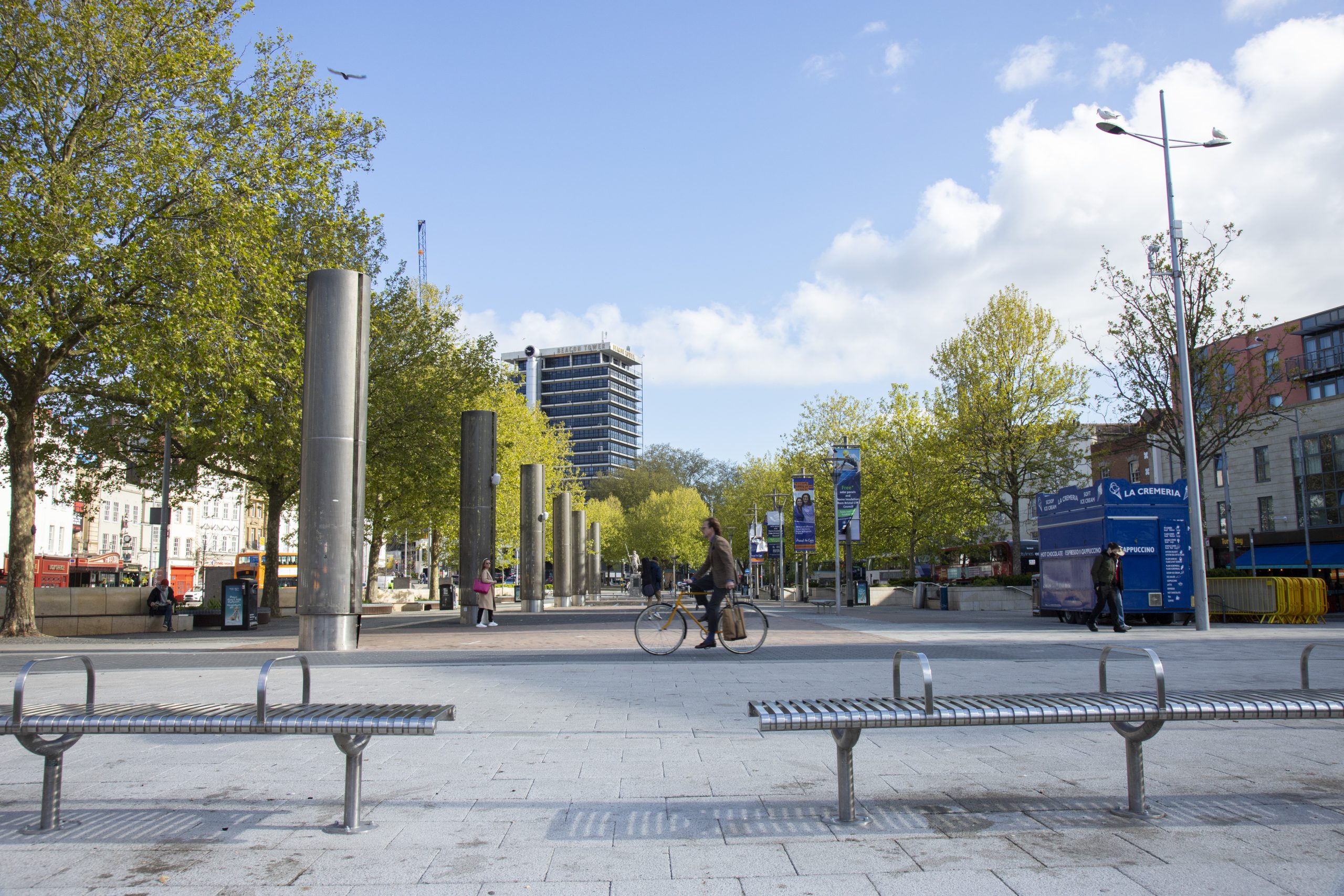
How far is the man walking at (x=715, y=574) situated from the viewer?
1299cm

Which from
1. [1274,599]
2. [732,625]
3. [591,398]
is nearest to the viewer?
[732,625]

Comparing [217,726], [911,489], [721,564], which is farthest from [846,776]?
[911,489]

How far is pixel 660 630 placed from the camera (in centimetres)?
1413

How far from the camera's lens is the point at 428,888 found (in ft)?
12.5

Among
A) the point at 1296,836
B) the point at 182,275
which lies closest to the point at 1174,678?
the point at 1296,836

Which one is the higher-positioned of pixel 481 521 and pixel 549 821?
pixel 481 521

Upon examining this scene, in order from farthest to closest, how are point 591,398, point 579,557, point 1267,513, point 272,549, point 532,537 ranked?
point 591,398 < point 1267,513 < point 579,557 < point 532,537 < point 272,549

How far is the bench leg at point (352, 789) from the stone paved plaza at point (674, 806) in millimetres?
113

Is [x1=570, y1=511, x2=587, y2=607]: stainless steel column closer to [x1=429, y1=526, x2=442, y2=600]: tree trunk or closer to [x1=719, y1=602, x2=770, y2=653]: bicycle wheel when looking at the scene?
[x1=429, y1=526, x2=442, y2=600]: tree trunk

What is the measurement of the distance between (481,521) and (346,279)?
10674 millimetres

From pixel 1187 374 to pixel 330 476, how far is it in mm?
16982

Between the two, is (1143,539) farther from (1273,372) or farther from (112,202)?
(112,202)

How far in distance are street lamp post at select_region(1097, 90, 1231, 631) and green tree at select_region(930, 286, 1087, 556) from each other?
15694mm

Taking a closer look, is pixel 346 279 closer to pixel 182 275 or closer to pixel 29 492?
pixel 182 275
